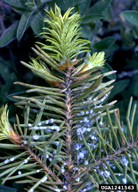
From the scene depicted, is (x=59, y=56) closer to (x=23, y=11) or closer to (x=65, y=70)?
(x=65, y=70)

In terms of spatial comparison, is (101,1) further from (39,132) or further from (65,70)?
(39,132)

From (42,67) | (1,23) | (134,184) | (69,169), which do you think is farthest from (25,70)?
(134,184)

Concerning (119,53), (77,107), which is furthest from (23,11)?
(119,53)

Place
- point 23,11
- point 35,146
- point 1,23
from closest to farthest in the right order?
1. point 35,146
2. point 23,11
3. point 1,23

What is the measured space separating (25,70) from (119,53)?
1.40ft

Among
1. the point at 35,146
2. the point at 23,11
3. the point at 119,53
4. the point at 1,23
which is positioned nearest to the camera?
the point at 35,146

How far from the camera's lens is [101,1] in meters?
0.61

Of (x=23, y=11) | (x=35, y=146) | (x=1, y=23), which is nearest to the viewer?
(x=35, y=146)

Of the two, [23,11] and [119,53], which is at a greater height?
[23,11]

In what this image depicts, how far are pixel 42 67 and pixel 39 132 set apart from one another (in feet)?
0.50

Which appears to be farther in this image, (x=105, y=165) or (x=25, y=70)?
(x=25, y=70)

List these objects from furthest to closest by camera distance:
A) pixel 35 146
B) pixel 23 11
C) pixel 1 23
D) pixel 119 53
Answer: pixel 119 53 < pixel 1 23 < pixel 23 11 < pixel 35 146

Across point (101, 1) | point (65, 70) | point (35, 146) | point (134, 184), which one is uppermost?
point (101, 1)

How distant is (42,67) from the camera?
0.45 metres
